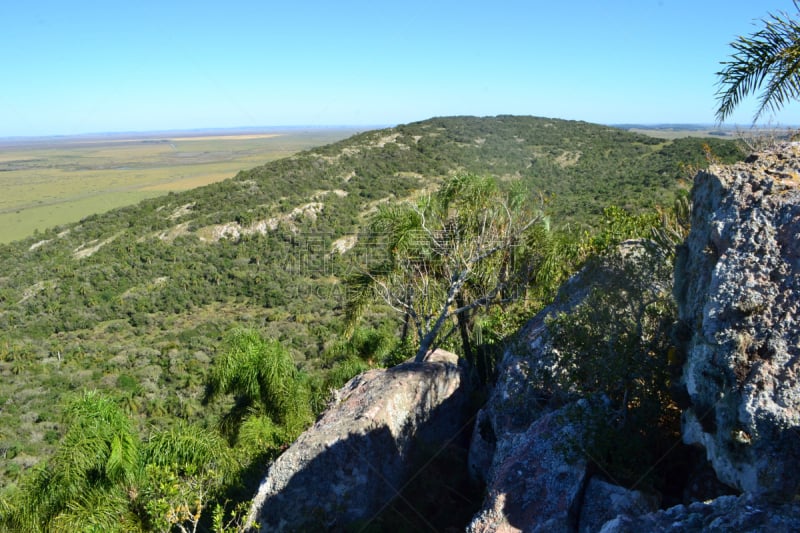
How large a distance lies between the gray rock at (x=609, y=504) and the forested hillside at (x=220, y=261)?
633 centimetres

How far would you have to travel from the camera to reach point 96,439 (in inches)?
236

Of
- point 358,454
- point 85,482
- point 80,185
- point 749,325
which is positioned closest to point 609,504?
point 749,325

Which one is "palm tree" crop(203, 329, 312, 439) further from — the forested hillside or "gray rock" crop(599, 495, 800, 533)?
"gray rock" crop(599, 495, 800, 533)

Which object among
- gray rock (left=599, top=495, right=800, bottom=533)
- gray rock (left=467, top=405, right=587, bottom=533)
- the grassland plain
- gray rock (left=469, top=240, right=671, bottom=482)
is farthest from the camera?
the grassland plain

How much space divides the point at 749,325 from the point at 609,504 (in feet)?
5.56

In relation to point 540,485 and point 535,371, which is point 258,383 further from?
point 540,485

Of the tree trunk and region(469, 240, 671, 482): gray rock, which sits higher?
region(469, 240, 671, 482): gray rock

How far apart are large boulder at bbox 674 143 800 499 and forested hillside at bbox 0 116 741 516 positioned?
18.9 ft

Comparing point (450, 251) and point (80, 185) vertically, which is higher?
point (450, 251)

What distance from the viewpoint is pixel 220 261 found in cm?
3606

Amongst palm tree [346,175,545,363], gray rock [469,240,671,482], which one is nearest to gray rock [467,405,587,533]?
gray rock [469,240,671,482]

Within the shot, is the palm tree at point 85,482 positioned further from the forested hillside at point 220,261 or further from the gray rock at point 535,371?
the forested hillside at point 220,261

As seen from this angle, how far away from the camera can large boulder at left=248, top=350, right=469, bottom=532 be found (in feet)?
19.5

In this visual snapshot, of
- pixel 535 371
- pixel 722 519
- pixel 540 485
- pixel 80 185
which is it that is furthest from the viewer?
pixel 80 185
